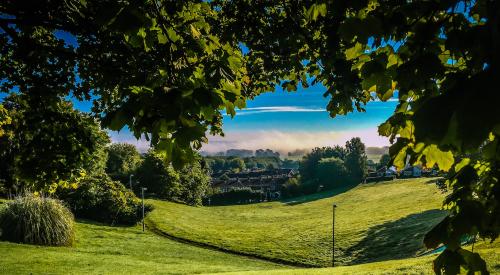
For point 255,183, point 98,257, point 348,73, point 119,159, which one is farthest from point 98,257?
point 255,183

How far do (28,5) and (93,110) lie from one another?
3726 mm

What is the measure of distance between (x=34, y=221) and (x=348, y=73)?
2858 cm

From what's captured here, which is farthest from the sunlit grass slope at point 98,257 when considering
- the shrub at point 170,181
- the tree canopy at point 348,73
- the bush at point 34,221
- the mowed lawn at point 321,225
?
the shrub at point 170,181

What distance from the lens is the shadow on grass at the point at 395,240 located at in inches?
1875

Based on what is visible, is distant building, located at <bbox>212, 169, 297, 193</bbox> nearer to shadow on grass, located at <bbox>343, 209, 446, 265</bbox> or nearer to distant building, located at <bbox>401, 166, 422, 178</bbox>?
distant building, located at <bbox>401, 166, 422, 178</bbox>

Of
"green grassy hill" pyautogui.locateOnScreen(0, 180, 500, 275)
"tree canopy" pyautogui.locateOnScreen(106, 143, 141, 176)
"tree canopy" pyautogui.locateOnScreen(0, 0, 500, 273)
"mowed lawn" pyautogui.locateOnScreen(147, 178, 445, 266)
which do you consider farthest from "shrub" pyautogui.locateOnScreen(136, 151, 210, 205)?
"tree canopy" pyautogui.locateOnScreen(0, 0, 500, 273)

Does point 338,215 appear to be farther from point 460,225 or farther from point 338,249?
point 460,225

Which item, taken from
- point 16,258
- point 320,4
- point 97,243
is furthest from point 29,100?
point 97,243

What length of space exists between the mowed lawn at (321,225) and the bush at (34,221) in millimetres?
27713

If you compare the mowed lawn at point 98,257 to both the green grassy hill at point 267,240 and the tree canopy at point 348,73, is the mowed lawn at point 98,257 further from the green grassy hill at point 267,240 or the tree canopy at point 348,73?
the tree canopy at point 348,73

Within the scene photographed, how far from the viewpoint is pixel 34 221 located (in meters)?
27.3

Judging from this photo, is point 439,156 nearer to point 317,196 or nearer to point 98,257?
point 98,257

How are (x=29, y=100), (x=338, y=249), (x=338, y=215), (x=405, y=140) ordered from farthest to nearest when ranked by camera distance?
(x=338, y=215) → (x=338, y=249) → (x=29, y=100) → (x=405, y=140)

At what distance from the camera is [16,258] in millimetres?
21125
